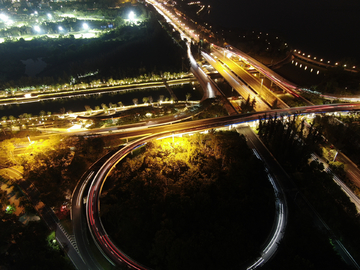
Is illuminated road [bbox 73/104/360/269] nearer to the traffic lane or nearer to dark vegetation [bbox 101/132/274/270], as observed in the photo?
dark vegetation [bbox 101/132/274/270]

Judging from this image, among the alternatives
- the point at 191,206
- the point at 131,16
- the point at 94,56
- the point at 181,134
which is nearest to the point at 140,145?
the point at 181,134

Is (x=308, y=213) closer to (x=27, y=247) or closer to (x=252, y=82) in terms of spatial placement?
(x=27, y=247)

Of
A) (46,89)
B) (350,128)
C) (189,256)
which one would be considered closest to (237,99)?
(350,128)

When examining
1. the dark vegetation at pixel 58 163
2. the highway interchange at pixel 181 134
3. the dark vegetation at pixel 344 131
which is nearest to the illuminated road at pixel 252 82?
the highway interchange at pixel 181 134

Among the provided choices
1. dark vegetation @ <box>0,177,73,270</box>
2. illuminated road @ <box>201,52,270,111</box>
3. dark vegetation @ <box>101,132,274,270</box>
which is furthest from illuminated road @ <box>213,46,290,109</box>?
dark vegetation @ <box>0,177,73,270</box>

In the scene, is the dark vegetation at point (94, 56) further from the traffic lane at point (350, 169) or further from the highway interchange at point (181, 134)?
the traffic lane at point (350, 169)

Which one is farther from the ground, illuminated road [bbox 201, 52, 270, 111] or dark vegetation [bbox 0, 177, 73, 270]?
illuminated road [bbox 201, 52, 270, 111]
